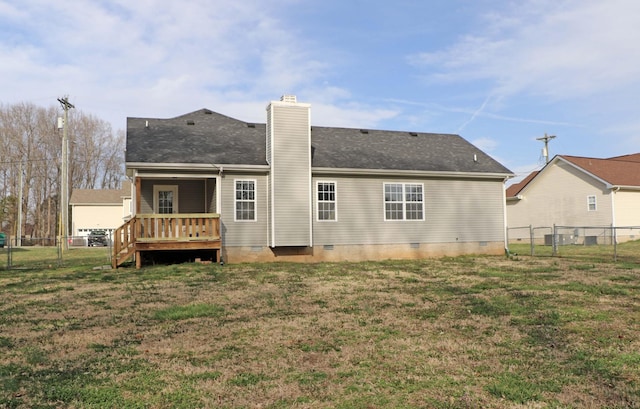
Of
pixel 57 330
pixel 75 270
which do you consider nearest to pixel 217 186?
pixel 75 270

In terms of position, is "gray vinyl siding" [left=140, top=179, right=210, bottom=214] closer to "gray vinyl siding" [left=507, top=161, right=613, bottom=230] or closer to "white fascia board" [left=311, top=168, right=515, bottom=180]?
"white fascia board" [left=311, top=168, right=515, bottom=180]

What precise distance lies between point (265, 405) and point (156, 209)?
1508 cm

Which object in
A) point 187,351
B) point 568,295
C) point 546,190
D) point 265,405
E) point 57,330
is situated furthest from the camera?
point 546,190

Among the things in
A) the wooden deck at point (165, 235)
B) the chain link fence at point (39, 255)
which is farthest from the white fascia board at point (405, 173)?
the chain link fence at point (39, 255)

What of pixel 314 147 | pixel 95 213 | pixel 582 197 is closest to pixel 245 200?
pixel 314 147

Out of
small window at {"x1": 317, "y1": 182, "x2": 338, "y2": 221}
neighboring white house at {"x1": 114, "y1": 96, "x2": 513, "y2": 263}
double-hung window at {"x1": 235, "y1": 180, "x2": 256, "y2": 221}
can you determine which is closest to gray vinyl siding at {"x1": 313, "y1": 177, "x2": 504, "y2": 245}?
neighboring white house at {"x1": 114, "y1": 96, "x2": 513, "y2": 263}

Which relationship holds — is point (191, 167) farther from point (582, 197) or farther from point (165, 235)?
point (582, 197)

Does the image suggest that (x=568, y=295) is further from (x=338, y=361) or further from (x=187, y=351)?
(x=187, y=351)

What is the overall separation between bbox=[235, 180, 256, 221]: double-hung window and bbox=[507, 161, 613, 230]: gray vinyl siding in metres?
21.4

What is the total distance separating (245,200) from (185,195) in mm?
2884

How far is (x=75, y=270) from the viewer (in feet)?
51.1

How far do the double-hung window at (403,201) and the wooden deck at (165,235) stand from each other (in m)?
6.58

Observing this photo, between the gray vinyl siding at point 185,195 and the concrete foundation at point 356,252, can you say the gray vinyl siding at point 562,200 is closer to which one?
the concrete foundation at point 356,252

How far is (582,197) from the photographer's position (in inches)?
1176
